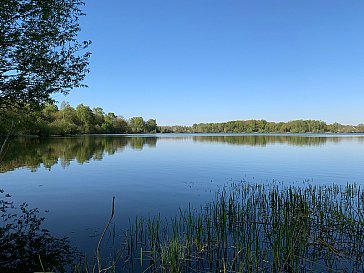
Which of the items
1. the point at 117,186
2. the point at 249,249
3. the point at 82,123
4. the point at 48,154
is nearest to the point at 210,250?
the point at 249,249

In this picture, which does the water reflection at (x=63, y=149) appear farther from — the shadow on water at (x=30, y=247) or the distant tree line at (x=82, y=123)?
the distant tree line at (x=82, y=123)

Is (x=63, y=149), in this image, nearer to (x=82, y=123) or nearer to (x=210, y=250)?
(x=210, y=250)

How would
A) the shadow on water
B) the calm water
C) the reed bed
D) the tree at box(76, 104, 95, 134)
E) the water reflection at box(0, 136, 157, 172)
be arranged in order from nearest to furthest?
the reed bed, the shadow on water, the calm water, the water reflection at box(0, 136, 157, 172), the tree at box(76, 104, 95, 134)

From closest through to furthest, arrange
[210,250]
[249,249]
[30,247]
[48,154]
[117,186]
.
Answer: [249,249] → [210,250] → [30,247] → [117,186] → [48,154]

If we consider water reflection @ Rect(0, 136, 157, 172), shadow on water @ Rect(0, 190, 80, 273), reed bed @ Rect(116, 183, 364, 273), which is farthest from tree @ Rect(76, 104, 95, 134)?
reed bed @ Rect(116, 183, 364, 273)

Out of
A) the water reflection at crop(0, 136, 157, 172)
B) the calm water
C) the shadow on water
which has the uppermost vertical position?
the water reflection at crop(0, 136, 157, 172)

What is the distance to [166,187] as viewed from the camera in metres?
19.1

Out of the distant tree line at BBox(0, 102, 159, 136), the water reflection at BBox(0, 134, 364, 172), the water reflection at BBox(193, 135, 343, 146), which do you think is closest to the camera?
the water reflection at BBox(0, 134, 364, 172)

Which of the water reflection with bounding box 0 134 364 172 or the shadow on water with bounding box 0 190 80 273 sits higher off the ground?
the water reflection with bounding box 0 134 364 172

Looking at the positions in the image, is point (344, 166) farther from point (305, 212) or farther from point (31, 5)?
point (31, 5)

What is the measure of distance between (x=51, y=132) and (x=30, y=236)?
102711mm

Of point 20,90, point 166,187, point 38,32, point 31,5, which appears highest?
point 31,5

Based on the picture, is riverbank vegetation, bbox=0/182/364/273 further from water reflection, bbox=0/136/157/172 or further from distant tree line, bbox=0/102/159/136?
distant tree line, bbox=0/102/159/136

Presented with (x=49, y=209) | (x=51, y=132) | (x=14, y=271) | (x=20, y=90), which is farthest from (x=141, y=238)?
(x=51, y=132)
